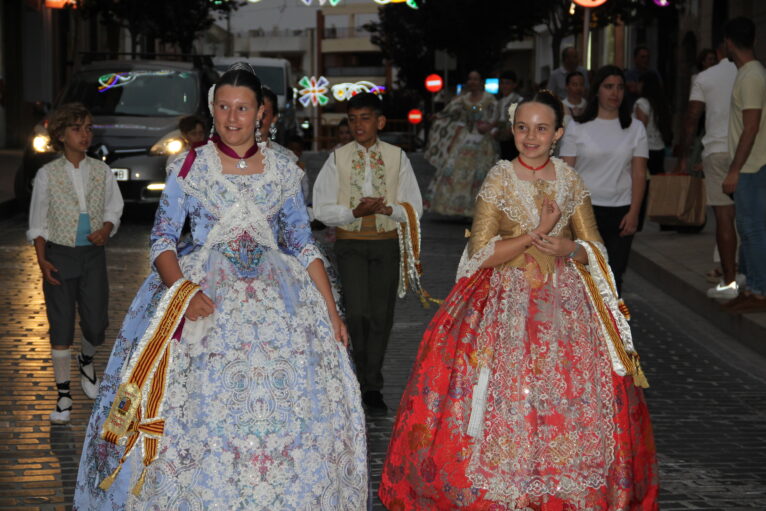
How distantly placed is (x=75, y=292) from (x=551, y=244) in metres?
3.06

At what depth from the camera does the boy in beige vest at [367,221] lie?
7.11 m

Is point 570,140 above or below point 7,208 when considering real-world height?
above

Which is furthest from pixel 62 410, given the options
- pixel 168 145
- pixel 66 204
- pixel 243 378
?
pixel 168 145

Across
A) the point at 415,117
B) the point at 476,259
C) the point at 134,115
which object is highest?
the point at 415,117

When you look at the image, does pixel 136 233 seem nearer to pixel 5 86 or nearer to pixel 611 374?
pixel 611 374

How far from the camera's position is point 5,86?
3450cm

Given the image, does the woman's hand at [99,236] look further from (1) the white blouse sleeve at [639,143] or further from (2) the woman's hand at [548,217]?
(1) the white blouse sleeve at [639,143]

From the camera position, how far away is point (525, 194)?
5363 millimetres

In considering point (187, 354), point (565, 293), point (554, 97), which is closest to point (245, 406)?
point (187, 354)

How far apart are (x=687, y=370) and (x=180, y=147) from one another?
9.29 metres

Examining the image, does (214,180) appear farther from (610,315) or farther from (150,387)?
(610,315)

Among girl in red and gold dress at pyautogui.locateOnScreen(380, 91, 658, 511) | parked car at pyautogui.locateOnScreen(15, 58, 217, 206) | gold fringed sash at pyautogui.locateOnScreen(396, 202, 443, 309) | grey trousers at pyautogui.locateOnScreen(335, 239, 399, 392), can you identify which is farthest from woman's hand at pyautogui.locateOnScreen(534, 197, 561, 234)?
parked car at pyautogui.locateOnScreen(15, 58, 217, 206)

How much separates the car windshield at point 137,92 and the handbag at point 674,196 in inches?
293

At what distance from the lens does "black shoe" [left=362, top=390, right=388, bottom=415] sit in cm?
709
